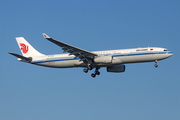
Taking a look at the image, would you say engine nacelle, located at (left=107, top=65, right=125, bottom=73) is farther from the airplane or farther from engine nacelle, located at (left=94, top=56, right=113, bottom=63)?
engine nacelle, located at (left=94, top=56, right=113, bottom=63)

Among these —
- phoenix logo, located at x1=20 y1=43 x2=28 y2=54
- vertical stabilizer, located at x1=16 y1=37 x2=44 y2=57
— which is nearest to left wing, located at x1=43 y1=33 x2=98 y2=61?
vertical stabilizer, located at x1=16 y1=37 x2=44 y2=57

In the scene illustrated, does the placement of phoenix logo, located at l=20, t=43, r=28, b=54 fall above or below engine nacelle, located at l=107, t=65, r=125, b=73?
above

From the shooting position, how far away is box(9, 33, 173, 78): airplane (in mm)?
46844

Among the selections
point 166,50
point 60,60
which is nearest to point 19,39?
point 60,60

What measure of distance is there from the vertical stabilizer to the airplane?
8.25 ft

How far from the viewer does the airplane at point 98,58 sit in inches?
1844

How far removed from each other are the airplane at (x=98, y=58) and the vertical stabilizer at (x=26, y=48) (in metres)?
2.51

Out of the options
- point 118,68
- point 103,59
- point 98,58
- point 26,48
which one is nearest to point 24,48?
point 26,48

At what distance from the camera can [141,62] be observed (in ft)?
157

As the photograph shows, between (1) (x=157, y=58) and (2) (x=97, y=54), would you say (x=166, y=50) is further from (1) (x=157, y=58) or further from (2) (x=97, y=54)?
(2) (x=97, y=54)

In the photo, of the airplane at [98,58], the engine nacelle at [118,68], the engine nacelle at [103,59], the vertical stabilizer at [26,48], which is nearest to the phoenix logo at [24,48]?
the vertical stabilizer at [26,48]

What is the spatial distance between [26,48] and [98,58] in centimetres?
1723

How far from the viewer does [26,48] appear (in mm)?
56969

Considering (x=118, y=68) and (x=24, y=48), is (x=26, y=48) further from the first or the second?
(x=118, y=68)
